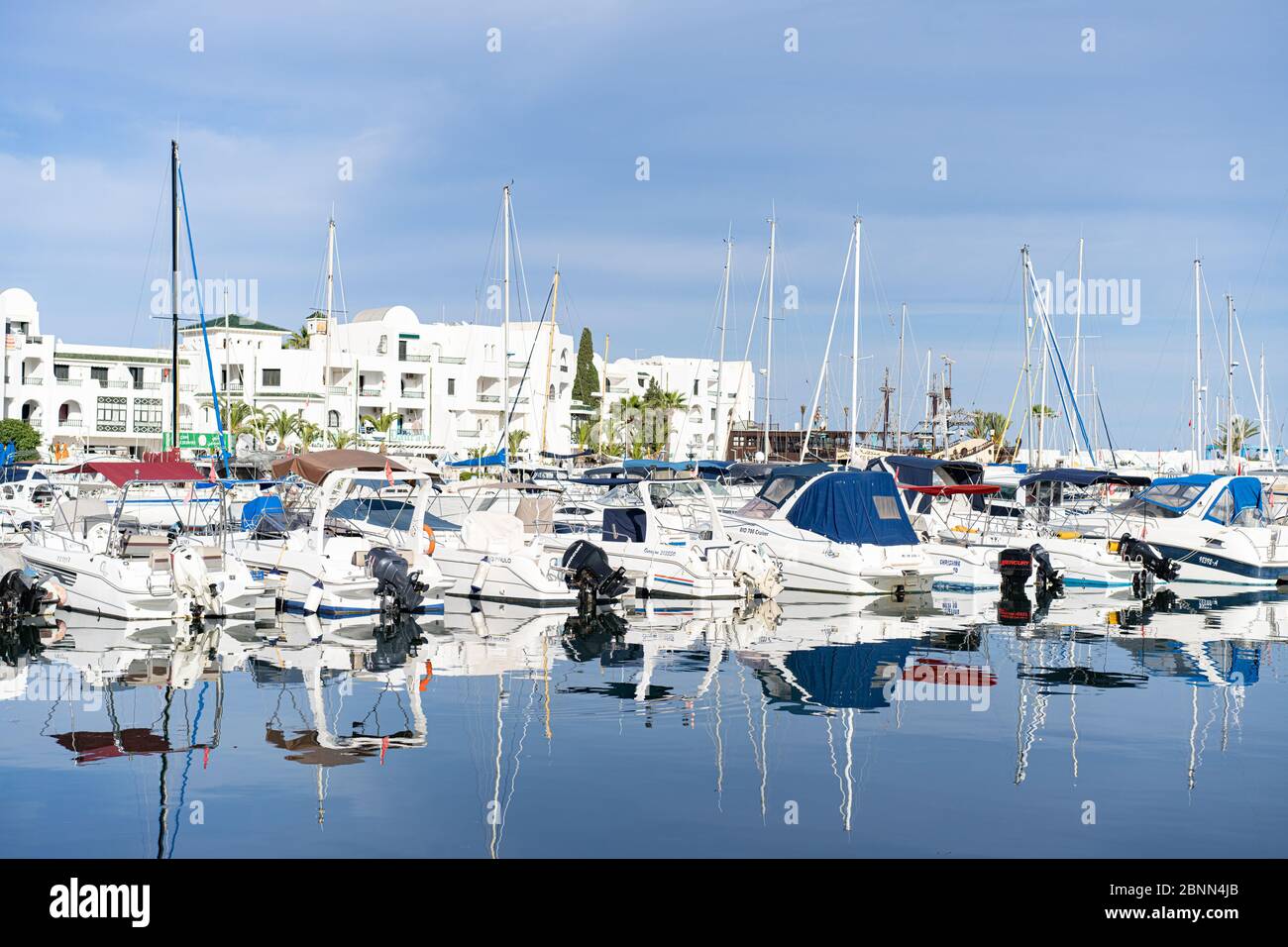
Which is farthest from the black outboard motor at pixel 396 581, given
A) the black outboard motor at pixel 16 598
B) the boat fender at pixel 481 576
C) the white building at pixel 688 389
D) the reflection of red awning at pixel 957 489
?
the white building at pixel 688 389

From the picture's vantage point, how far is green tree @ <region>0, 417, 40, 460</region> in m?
70.7

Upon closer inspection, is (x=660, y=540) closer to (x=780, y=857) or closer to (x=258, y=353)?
(x=780, y=857)

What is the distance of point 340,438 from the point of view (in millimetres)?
75500

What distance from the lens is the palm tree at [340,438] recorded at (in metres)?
72.1

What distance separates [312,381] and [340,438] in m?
11.4

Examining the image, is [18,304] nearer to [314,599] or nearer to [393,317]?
[393,317]

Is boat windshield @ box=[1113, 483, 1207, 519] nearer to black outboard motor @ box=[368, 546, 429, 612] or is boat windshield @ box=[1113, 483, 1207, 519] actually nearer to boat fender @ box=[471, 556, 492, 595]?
boat fender @ box=[471, 556, 492, 595]

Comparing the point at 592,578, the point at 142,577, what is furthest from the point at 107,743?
the point at 592,578

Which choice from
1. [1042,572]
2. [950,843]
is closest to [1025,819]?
[950,843]

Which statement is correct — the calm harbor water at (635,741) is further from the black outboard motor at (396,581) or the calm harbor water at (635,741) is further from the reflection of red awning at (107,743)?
the black outboard motor at (396,581)

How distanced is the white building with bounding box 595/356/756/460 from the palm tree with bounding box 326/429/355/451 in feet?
68.9

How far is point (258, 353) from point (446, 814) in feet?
252
